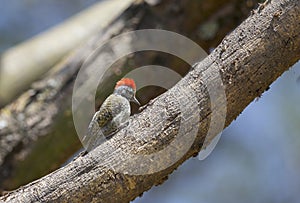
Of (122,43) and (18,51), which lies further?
(18,51)

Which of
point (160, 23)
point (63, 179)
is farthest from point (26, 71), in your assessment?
point (63, 179)

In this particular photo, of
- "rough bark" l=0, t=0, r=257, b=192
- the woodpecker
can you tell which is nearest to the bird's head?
the woodpecker

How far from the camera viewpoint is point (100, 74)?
268 cm

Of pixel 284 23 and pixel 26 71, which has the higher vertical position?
pixel 26 71

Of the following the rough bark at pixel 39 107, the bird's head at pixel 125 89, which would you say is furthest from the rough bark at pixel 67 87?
the bird's head at pixel 125 89

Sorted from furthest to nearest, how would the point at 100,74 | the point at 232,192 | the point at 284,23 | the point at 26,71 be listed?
the point at 232,192
the point at 26,71
the point at 100,74
the point at 284,23

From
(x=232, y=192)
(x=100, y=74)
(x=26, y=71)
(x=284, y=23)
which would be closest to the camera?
(x=284, y=23)

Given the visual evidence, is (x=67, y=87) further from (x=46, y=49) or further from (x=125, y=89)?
(x=125, y=89)

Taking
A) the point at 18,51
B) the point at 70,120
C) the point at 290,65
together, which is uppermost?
the point at 18,51

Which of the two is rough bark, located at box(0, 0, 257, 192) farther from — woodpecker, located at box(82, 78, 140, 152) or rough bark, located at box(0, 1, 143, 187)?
woodpecker, located at box(82, 78, 140, 152)

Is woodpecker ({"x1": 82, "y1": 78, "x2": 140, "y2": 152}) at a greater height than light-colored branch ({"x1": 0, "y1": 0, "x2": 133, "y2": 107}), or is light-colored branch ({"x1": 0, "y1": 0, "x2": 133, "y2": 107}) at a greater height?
light-colored branch ({"x1": 0, "y1": 0, "x2": 133, "y2": 107})

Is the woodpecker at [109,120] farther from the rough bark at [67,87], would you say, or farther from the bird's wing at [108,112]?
the rough bark at [67,87]

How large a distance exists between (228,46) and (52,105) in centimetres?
122

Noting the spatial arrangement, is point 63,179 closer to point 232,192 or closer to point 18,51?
point 18,51
